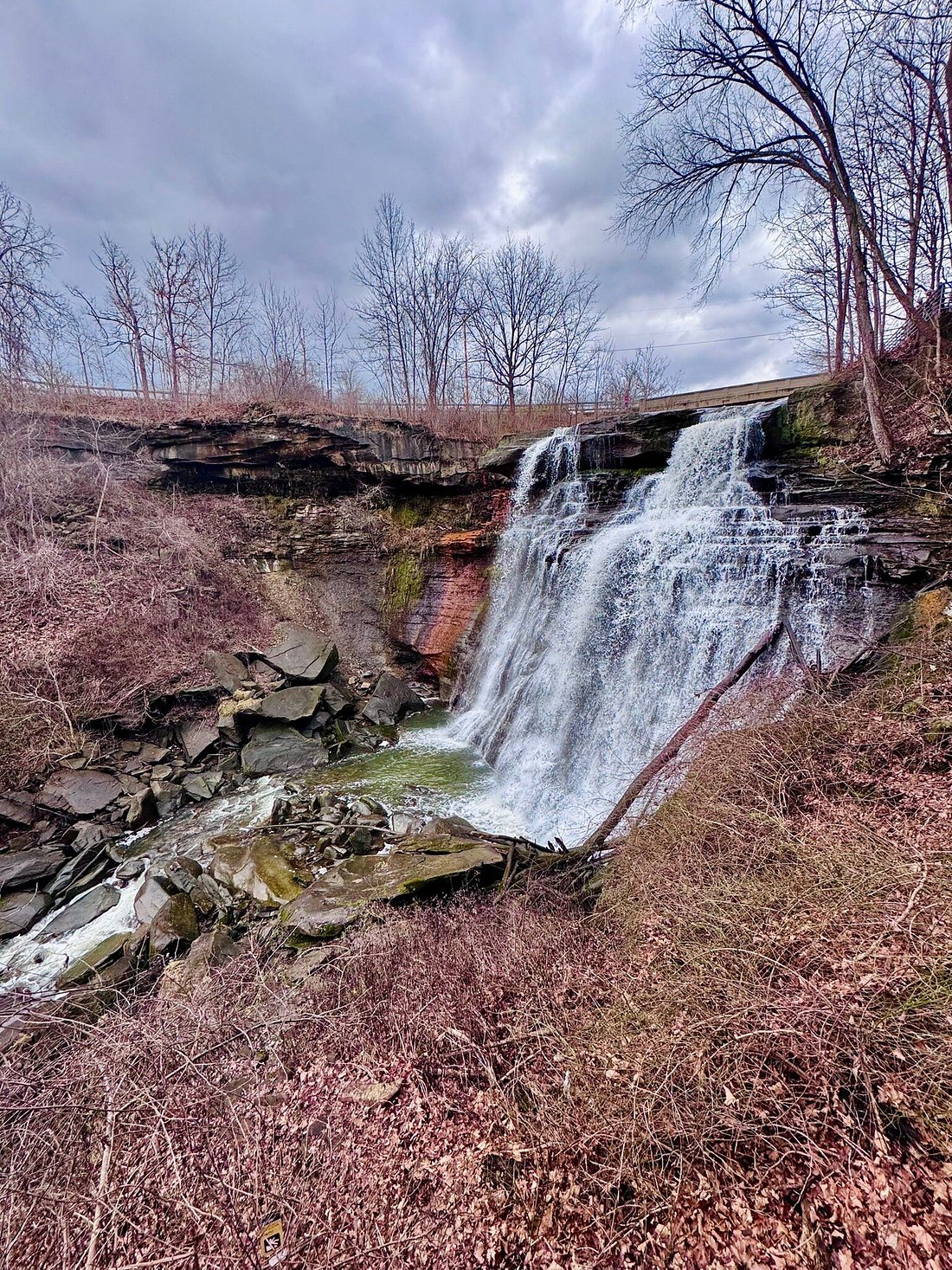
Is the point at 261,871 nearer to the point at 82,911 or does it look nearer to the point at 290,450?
the point at 82,911

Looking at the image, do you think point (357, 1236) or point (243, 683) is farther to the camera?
point (243, 683)

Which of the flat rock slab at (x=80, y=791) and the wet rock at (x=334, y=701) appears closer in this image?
the flat rock slab at (x=80, y=791)

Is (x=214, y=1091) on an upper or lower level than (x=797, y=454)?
lower

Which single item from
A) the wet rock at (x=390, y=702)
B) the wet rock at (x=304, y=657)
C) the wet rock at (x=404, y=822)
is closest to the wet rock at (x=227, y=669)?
the wet rock at (x=304, y=657)

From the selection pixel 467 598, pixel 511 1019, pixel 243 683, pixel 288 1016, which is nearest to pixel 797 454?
pixel 467 598

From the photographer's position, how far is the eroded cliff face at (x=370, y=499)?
11719 mm

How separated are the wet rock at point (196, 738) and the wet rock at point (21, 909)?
2730 mm

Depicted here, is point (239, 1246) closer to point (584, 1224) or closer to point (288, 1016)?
point (288, 1016)

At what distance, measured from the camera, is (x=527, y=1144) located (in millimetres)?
2096

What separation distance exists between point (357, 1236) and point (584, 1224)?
2.85 feet

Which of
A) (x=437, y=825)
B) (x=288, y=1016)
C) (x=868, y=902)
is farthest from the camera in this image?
(x=437, y=825)

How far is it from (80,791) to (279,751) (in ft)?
9.06

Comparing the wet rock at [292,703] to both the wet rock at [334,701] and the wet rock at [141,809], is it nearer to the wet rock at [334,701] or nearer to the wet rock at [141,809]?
the wet rock at [334,701]

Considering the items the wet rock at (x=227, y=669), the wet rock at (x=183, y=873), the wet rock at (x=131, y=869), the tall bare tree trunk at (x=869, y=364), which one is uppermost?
the tall bare tree trunk at (x=869, y=364)
